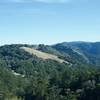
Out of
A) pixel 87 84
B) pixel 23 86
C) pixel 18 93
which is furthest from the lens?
pixel 23 86

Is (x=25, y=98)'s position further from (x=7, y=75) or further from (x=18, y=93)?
(x=7, y=75)

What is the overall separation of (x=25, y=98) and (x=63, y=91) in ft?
53.2

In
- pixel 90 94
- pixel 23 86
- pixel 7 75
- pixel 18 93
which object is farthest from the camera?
pixel 7 75

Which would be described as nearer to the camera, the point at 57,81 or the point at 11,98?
the point at 11,98

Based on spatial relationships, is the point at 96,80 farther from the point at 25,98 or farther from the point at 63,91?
the point at 25,98

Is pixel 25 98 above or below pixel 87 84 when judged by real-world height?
below

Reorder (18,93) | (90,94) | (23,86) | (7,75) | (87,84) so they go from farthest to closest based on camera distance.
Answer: (7,75) → (23,86) → (18,93) → (87,84) → (90,94)

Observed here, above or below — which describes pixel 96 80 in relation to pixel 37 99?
above

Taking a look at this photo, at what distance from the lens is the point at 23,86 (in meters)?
152

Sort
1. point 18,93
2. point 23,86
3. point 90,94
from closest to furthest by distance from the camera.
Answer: point 90,94 < point 18,93 < point 23,86

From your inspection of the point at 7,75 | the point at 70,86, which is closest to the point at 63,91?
the point at 70,86

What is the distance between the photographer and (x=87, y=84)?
117 m

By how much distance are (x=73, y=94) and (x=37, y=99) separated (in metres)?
19.0

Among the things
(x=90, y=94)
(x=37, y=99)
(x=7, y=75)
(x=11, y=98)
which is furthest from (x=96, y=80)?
(x=7, y=75)
